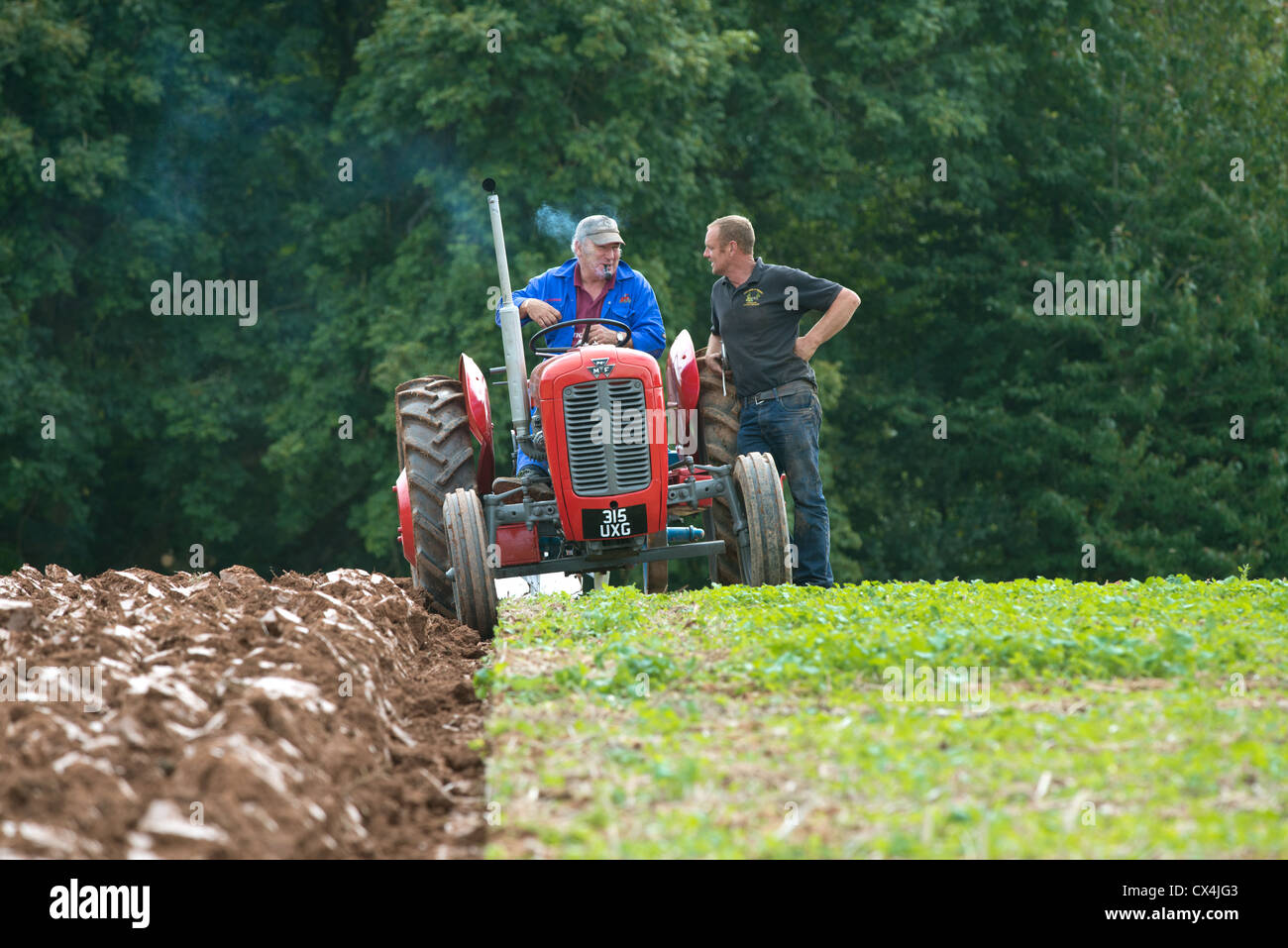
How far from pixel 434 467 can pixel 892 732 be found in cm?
445

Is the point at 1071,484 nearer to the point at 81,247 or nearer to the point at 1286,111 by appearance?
the point at 1286,111

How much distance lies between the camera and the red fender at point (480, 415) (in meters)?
8.43

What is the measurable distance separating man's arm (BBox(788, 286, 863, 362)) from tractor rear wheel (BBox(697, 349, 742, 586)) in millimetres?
491

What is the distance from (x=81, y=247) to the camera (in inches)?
825

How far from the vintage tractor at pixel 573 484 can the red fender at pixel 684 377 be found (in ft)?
0.03

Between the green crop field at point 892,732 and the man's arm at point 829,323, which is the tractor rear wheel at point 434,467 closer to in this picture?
the green crop field at point 892,732

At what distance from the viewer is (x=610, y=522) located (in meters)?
7.90

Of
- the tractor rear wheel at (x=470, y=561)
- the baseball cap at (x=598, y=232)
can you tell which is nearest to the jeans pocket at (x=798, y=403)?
the baseball cap at (x=598, y=232)

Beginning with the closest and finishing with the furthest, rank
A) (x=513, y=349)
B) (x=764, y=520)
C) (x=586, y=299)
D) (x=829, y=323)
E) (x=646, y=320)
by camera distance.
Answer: (x=513, y=349), (x=764, y=520), (x=646, y=320), (x=586, y=299), (x=829, y=323)

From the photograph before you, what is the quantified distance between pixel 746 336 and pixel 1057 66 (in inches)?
652

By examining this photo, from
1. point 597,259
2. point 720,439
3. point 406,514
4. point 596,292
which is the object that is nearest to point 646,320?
point 596,292

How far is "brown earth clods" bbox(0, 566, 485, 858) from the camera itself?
3.69 meters

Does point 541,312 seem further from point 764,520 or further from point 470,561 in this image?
point 764,520
